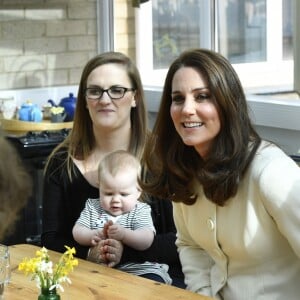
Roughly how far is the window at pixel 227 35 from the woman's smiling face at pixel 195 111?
205cm

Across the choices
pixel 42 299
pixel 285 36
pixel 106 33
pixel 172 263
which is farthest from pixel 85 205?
pixel 106 33

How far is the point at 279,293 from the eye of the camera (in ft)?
8.07

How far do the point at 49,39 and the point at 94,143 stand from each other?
2.22 meters

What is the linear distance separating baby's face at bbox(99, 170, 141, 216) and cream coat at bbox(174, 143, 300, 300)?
0.53 m

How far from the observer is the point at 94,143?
346 cm

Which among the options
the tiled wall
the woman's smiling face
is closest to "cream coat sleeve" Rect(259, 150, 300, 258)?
the woman's smiling face

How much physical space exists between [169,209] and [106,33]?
8.52ft

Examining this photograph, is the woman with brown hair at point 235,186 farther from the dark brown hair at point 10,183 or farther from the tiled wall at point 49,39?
the tiled wall at point 49,39

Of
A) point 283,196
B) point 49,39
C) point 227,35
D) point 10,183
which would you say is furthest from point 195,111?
point 49,39

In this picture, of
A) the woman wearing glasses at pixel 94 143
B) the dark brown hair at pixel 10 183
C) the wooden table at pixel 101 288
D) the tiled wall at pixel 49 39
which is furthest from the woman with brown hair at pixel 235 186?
the tiled wall at pixel 49 39

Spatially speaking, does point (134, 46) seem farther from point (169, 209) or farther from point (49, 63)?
point (169, 209)

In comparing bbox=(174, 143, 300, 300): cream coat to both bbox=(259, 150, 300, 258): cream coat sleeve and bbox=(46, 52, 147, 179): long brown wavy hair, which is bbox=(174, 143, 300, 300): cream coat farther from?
bbox=(46, 52, 147, 179): long brown wavy hair

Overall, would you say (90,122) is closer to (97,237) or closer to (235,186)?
(97,237)

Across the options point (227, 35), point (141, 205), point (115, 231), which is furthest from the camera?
point (227, 35)
